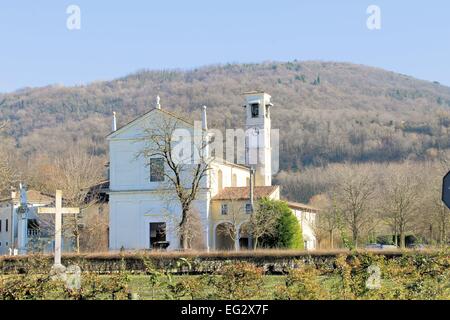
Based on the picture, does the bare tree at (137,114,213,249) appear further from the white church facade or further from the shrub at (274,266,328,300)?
the shrub at (274,266,328,300)

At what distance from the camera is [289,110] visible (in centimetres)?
14000

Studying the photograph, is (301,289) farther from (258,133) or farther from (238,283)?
(258,133)

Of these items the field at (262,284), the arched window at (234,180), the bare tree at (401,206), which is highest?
the arched window at (234,180)

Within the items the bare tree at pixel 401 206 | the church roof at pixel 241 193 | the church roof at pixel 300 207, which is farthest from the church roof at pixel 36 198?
the bare tree at pixel 401 206

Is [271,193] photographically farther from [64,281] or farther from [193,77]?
[193,77]

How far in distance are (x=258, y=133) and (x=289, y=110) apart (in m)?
85.7

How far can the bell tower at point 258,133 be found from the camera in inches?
2147

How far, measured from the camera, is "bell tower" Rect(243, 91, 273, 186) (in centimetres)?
5453

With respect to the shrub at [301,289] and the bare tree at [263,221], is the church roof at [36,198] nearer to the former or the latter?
the bare tree at [263,221]

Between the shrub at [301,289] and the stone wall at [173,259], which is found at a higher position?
the shrub at [301,289]

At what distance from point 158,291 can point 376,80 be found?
611ft

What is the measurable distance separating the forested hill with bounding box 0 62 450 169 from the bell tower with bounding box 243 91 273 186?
24.8 meters

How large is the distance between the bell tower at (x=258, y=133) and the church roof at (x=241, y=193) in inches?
253

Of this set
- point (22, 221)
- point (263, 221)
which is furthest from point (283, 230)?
point (22, 221)
